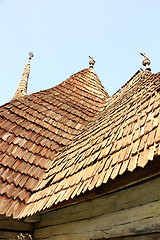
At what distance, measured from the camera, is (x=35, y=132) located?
4449mm

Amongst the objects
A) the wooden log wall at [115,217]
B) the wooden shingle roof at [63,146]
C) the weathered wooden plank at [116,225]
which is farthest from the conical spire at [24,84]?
the weathered wooden plank at [116,225]

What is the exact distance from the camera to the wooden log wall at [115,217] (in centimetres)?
201

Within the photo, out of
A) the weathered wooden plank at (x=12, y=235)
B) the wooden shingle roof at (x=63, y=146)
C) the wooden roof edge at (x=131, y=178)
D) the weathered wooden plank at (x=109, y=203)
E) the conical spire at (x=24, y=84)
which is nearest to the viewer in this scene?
the wooden roof edge at (x=131, y=178)

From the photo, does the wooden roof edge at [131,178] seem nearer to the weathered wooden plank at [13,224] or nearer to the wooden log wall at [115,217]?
the wooden log wall at [115,217]

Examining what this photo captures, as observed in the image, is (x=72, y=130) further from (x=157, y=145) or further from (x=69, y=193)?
(x=157, y=145)

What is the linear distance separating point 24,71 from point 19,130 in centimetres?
805

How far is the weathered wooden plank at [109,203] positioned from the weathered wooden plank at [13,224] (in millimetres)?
317

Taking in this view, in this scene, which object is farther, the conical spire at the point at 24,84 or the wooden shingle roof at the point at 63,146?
the conical spire at the point at 24,84

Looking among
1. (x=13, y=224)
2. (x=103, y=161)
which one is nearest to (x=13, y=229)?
(x=13, y=224)

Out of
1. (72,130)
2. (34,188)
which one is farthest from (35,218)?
(72,130)

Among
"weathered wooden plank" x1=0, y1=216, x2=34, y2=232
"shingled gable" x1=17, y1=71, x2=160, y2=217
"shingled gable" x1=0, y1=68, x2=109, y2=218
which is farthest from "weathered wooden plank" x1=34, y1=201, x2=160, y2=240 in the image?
"shingled gable" x1=0, y1=68, x2=109, y2=218

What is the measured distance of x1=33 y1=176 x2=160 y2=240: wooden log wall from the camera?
2.01 meters

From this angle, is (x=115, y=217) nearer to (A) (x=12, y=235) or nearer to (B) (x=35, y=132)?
(A) (x=12, y=235)

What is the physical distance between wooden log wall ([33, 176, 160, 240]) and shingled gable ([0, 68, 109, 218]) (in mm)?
637
